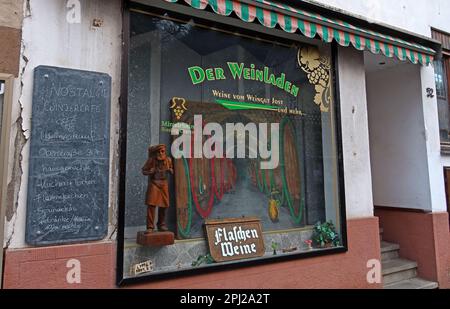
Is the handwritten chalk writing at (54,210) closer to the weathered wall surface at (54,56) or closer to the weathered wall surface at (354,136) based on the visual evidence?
the weathered wall surface at (54,56)

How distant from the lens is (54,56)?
11.0 feet

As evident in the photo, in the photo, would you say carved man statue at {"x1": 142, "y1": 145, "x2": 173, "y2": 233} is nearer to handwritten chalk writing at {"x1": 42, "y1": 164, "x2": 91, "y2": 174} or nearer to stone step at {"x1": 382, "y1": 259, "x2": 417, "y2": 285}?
handwritten chalk writing at {"x1": 42, "y1": 164, "x2": 91, "y2": 174}

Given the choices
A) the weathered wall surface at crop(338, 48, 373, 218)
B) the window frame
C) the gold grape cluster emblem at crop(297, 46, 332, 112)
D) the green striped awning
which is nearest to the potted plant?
the weathered wall surface at crop(338, 48, 373, 218)

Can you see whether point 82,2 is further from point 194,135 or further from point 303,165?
point 303,165

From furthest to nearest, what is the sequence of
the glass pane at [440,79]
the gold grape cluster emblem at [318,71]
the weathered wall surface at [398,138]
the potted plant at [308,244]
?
the glass pane at [440,79]
the weathered wall surface at [398,138]
the gold grape cluster emblem at [318,71]
the potted plant at [308,244]

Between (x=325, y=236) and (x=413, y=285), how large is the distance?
6.23 ft

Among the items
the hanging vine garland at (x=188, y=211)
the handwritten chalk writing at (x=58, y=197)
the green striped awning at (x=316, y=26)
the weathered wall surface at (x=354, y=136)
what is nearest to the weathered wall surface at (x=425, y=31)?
the green striped awning at (x=316, y=26)

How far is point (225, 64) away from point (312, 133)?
1.61 meters

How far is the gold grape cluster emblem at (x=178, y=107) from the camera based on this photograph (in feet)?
14.0

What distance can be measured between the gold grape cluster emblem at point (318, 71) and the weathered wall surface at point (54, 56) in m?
2.58

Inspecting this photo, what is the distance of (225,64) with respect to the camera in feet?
15.0

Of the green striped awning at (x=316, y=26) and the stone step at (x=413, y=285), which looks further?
the stone step at (x=413, y=285)
